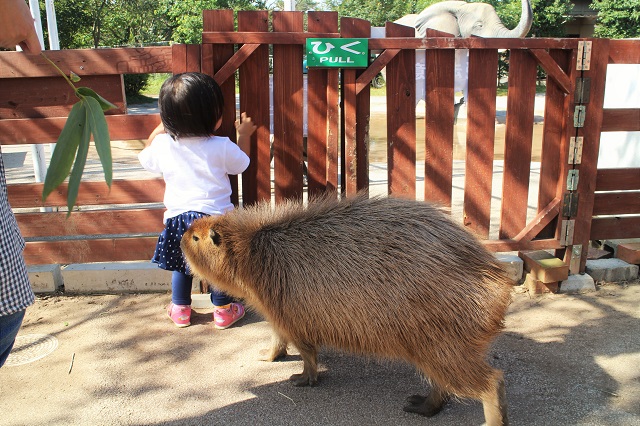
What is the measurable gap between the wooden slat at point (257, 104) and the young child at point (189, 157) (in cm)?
34

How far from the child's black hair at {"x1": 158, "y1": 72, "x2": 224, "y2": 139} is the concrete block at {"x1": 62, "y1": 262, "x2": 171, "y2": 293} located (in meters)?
1.25

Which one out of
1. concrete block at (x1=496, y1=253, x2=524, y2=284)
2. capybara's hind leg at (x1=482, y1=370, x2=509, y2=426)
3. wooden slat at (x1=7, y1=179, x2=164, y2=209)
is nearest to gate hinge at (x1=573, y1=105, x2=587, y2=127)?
concrete block at (x1=496, y1=253, x2=524, y2=284)

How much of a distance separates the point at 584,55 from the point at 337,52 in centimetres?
173

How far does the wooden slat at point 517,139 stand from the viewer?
3953mm

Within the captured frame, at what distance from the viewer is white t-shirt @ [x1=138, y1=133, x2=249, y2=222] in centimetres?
347

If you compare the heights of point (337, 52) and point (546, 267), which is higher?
point (337, 52)

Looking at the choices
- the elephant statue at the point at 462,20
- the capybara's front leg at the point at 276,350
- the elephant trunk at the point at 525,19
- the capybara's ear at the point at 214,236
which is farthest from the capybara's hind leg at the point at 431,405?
the elephant statue at the point at 462,20

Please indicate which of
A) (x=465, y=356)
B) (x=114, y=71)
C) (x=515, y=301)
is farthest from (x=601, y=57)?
(x=114, y=71)

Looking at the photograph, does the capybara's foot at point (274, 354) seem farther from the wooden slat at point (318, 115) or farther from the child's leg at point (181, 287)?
the wooden slat at point (318, 115)

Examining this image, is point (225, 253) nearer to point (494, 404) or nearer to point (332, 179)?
point (332, 179)

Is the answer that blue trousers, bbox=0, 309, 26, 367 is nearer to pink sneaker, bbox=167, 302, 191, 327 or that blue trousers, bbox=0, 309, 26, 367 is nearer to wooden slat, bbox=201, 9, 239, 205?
pink sneaker, bbox=167, 302, 191, 327

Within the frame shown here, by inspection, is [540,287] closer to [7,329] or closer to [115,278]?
[115,278]

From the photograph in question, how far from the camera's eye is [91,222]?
405 cm

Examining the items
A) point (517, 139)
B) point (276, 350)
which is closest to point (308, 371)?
point (276, 350)
